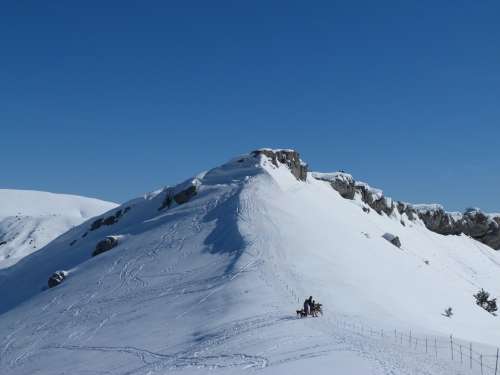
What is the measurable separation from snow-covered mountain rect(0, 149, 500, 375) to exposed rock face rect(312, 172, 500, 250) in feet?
13.8

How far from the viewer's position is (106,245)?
58750mm

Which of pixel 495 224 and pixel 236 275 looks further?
pixel 495 224

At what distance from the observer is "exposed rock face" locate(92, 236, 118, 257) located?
58.5 metres

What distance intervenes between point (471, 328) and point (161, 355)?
26.3 metres

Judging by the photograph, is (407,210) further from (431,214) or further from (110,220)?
Result: (110,220)

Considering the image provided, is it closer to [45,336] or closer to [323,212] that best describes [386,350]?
[45,336]

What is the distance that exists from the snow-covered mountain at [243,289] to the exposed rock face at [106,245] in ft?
0.55

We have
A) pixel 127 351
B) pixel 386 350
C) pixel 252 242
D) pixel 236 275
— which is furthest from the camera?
pixel 252 242

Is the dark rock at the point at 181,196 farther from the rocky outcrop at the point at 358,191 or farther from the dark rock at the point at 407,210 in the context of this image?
the dark rock at the point at 407,210

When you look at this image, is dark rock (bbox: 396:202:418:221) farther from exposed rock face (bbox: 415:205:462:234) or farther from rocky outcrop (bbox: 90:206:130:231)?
rocky outcrop (bbox: 90:206:130:231)

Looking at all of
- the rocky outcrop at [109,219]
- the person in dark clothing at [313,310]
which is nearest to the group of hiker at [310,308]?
the person in dark clothing at [313,310]

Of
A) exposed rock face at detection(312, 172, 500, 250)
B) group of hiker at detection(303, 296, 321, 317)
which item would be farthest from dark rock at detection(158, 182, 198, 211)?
group of hiker at detection(303, 296, 321, 317)

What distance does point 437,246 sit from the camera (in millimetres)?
85938

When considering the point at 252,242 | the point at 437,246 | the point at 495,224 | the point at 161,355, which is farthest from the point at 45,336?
the point at 495,224
